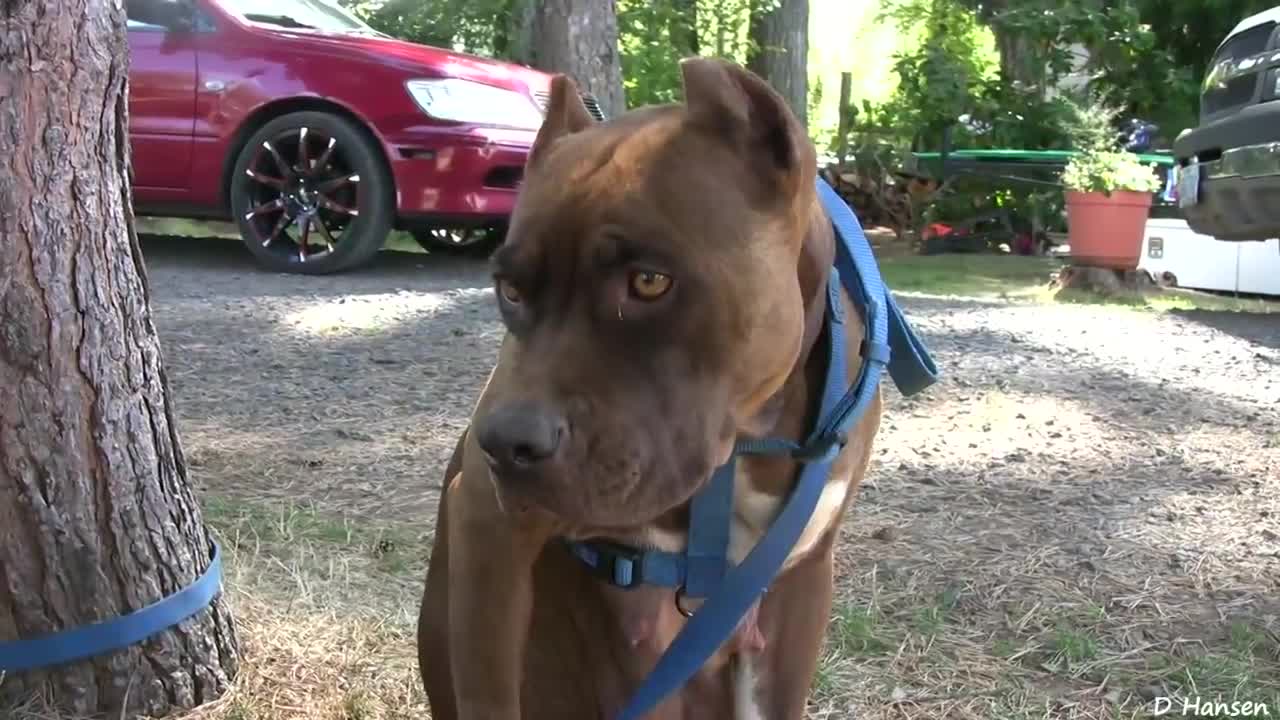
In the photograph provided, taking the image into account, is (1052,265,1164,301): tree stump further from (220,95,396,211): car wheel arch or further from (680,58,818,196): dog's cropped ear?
(680,58,818,196): dog's cropped ear

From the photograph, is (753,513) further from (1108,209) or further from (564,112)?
(1108,209)

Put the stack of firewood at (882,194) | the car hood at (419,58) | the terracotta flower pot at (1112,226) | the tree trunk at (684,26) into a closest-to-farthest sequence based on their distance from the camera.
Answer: the car hood at (419,58) → the terracotta flower pot at (1112,226) → the tree trunk at (684,26) → the stack of firewood at (882,194)

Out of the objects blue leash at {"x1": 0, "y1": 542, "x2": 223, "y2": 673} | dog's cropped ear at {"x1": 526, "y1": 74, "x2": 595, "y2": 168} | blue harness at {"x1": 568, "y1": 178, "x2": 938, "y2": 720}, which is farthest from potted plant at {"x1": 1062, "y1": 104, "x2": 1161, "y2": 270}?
blue leash at {"x1": 0, "y1": 542, "x2": 223, "y2": 673}

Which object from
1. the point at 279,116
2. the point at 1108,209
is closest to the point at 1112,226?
the point at 1108,209

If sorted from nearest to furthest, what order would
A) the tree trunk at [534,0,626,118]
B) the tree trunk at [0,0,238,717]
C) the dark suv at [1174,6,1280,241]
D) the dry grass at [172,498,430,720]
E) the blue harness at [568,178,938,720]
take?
the blue harness at [568,178,938,720] → the tree trunk at [0,0,238,717] → the dry grass at [172,498,430,720] → the dark suv at [1174,6,1280,241] → the tree trunk at [534,0,626,118]

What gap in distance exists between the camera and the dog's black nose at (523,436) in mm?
1714

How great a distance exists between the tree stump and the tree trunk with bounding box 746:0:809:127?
4.98 m

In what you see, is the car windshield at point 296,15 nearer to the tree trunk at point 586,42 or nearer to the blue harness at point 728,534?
the tree trunk at point 586,42

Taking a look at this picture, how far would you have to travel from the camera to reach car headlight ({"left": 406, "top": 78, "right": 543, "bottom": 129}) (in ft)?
25.8

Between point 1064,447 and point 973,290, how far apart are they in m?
5.54

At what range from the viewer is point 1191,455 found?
4547 mm

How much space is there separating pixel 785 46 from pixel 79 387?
481 inches

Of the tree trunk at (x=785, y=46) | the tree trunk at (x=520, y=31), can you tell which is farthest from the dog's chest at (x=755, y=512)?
the tree trunk at (x=785, y=46)

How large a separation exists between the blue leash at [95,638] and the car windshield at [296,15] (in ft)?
20.0
